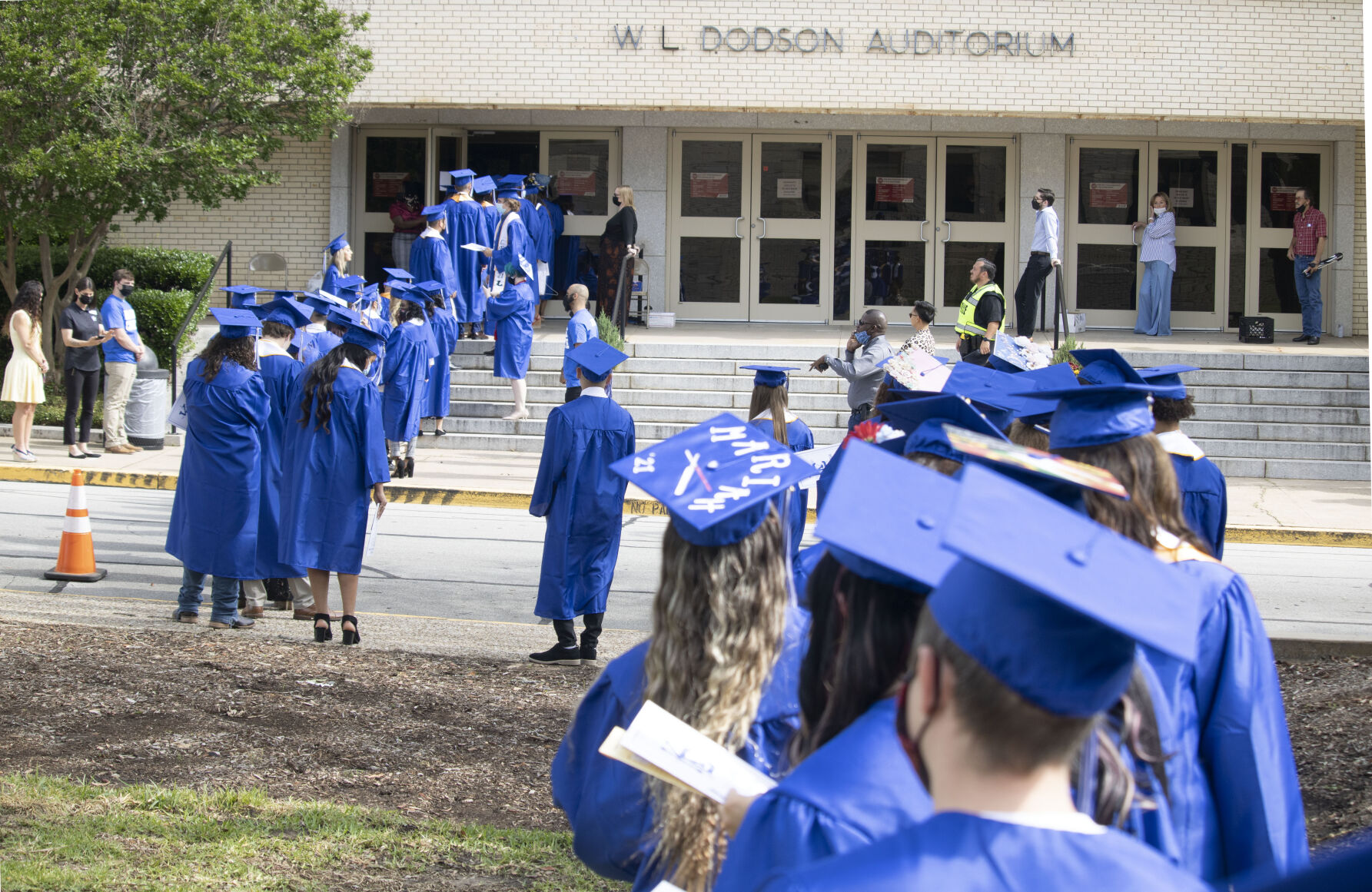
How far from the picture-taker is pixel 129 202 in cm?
1670

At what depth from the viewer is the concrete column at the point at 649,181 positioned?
21.9 meters

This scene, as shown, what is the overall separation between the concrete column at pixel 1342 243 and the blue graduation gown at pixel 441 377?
47.8ft

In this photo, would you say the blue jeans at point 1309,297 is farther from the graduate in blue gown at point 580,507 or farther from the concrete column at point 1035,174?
the graduate in blue gown at point 580,507

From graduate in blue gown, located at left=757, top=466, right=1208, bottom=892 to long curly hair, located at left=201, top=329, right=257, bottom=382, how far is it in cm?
719

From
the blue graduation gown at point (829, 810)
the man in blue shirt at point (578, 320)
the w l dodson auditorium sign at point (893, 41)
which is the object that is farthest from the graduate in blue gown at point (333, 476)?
the w l dodson auditorium sign at point (893, 41)

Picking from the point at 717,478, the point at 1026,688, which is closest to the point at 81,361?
the point at 717,478

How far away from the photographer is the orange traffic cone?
8.99 m

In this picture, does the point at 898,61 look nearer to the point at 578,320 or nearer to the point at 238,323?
the point at 578,320

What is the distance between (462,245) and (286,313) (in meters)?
9.10

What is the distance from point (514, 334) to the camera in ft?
52.0

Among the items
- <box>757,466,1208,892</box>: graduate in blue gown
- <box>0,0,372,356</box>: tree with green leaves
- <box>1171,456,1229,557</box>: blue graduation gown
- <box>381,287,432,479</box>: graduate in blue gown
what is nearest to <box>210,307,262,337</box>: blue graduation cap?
<box>381,287,432,479</box>: graduate in blue gown

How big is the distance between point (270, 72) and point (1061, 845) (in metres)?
17.3

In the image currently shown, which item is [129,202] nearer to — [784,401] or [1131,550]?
[784,401]

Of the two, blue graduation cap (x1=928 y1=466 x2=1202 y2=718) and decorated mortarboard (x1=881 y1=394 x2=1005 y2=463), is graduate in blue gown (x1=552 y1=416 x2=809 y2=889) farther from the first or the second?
blue graduation cap (x1=928 y1=466 x2=1202 y2=718)
